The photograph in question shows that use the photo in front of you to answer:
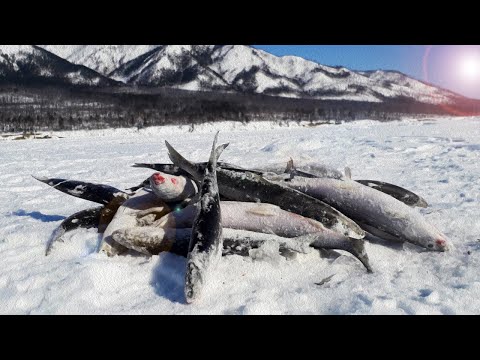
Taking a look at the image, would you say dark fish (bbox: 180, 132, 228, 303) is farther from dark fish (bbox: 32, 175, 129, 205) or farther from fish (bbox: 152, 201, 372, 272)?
dark fish (bbox: 32, 175, 129, 205)

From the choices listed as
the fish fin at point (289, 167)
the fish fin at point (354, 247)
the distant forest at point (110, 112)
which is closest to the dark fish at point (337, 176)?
the fish fin at point (289, 167)

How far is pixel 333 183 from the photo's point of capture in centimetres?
476

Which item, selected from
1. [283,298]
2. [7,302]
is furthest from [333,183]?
[7,302]

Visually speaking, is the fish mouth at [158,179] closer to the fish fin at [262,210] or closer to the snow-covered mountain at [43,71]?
the fish fin at [262,210]

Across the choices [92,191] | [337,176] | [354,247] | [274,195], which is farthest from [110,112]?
[354,247]

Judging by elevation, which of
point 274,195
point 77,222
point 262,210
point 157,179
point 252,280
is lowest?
point 252,280

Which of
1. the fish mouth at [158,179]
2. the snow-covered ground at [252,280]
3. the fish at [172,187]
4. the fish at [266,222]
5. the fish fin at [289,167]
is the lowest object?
the snow-covered ground at [252,280]

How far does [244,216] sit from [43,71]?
210412mm

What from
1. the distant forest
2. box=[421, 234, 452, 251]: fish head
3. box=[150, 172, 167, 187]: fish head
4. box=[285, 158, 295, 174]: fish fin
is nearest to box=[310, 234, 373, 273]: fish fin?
box=[421, 234, 452, 251]: fish head

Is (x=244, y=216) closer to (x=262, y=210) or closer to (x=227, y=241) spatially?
A: (x=262, y=210)

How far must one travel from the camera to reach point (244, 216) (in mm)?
4285

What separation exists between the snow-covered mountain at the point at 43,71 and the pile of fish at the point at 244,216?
178 metres

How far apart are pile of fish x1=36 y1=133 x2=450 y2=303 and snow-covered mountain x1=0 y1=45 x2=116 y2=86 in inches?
6989

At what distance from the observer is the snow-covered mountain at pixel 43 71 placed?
17062cm
